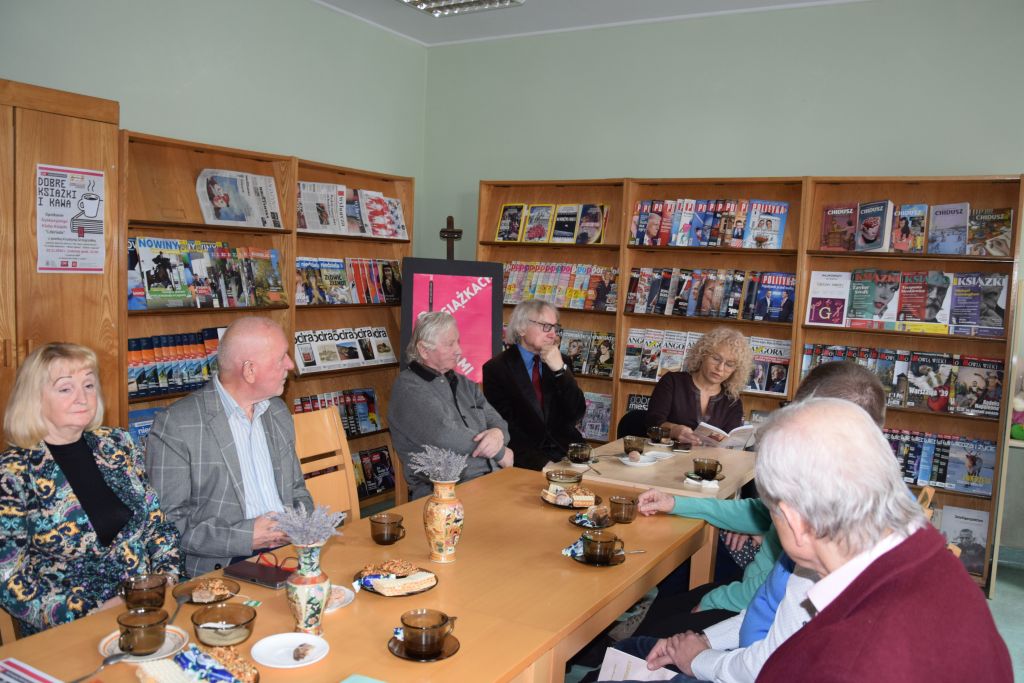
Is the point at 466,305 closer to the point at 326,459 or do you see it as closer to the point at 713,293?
the point at 713,293

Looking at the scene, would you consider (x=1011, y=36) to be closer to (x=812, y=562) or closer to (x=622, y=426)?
(x=622, y=426)

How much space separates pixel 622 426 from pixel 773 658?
3.10m

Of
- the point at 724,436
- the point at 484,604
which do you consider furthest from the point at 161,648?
the point at 724,436

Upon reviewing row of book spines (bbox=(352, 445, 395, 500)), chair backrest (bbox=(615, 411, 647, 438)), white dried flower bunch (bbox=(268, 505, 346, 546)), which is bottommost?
row of book spines (bbox=(352, 445, 395, 500))

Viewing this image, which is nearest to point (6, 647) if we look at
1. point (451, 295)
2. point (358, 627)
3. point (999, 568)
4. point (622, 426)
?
point (358, 627)

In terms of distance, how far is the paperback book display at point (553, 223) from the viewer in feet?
A: 17.5

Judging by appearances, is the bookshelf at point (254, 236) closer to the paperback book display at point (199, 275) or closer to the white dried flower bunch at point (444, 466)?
the paperback book display at point (199, 275)

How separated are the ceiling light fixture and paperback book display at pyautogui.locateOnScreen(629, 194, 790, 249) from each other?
4.88 ft

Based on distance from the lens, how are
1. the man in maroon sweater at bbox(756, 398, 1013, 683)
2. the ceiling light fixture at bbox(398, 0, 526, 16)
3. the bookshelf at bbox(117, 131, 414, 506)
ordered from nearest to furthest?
the man in maroon sweater at bbox(756, 398, 1013, 683) → the bookshelf at bbox(117, 131, 414, 506) → the ceiling light fixture at bbox(398, 0, 526, 16)

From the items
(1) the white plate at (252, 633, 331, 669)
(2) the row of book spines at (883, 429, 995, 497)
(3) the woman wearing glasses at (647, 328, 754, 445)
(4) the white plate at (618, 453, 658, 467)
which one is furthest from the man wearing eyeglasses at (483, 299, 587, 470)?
A: (1) the white plate at (252, 633, 331, 669)

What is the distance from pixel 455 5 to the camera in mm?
4793

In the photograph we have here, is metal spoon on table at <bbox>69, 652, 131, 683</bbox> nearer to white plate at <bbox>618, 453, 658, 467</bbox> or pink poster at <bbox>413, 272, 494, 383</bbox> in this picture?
white plate at <bbox>618, 453, 658, 467</bbox>

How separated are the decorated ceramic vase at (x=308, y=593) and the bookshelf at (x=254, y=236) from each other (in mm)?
2568

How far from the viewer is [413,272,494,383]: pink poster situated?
5.19m
